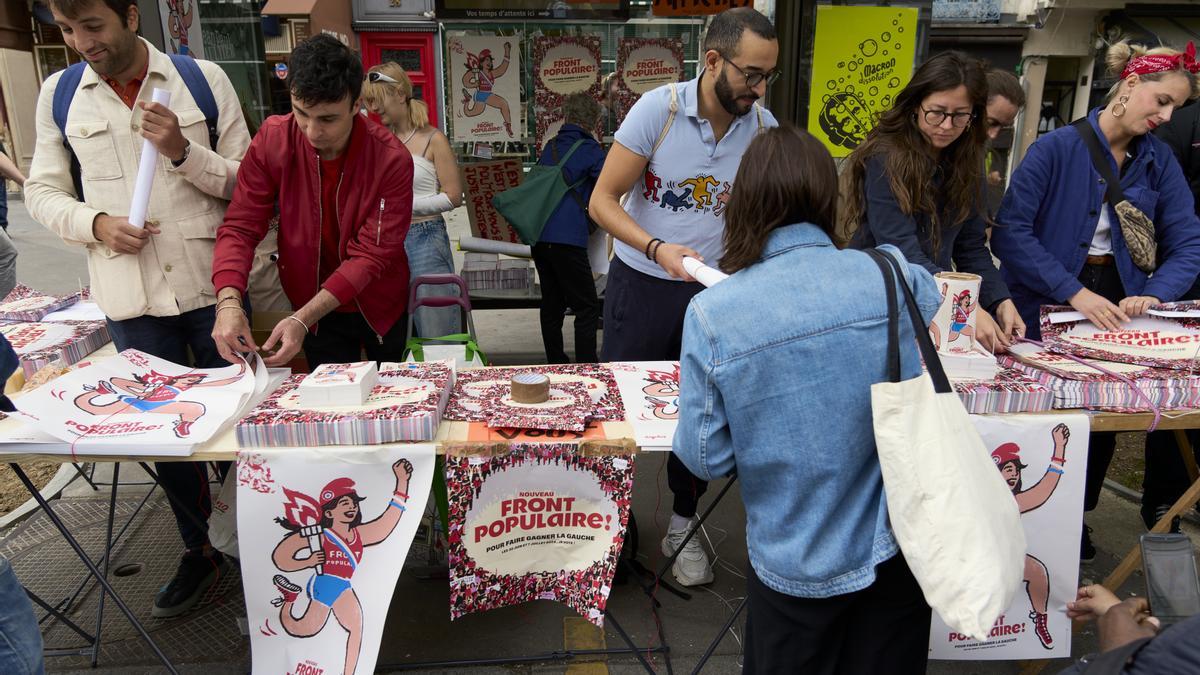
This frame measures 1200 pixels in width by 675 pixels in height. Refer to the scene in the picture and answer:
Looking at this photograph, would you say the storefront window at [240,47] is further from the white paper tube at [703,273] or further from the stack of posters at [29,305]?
the white paper tube at [703,273]

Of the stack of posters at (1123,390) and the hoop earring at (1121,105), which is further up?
the hoop earring at (1121,105)

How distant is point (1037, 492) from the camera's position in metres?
2.17

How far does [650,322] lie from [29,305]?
2.61m

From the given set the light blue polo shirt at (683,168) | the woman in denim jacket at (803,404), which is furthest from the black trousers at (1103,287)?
the woman in denim jacket at (803,404)

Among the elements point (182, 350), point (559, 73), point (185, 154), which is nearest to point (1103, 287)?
point (185, 154)

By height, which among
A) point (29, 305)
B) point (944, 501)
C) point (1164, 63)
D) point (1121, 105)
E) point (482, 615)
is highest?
point (1164, 63)

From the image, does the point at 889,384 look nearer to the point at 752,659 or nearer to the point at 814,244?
the point at 814,244

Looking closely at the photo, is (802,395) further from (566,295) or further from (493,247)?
(493,247)

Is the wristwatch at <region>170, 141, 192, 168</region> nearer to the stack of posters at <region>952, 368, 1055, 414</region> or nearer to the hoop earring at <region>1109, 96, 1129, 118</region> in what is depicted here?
the stack of posters at <region>952, 368, 1055, 414</region>

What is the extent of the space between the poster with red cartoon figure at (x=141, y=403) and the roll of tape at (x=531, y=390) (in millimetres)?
792

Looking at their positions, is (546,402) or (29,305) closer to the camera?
(546,402)

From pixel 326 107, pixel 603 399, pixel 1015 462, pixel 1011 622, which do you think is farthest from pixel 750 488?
pixel 326 107

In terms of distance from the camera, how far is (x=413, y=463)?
2029 mm

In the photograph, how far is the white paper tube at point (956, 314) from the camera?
214 cm
